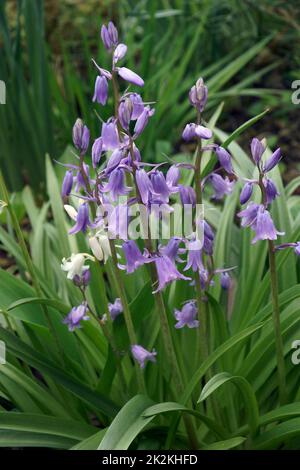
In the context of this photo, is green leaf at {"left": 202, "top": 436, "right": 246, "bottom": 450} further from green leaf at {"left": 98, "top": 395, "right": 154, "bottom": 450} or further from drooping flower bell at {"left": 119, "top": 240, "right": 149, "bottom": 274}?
drooping flower bell at {"left": 119, "top": 240, "right": 149, "bottom": 274}

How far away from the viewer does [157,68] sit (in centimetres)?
434

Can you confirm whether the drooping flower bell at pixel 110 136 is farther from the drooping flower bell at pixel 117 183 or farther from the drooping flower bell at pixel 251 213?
the drooping flower bell at pixel 251 213

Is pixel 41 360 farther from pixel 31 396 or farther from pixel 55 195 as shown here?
pixel 55 195

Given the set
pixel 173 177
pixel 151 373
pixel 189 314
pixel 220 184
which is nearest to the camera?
pixel 173 177

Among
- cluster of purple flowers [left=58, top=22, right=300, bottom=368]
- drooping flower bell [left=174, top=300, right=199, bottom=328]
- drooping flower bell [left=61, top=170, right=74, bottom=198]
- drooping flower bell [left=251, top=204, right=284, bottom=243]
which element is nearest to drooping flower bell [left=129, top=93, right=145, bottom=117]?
cluster of purple flowers [left=58, top=22, right=300, bottom=368]

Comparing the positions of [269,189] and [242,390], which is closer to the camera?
[269,189]

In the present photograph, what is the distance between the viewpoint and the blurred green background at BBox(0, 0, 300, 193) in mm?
3699

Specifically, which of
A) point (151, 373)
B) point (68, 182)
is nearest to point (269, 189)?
point (68, 182)

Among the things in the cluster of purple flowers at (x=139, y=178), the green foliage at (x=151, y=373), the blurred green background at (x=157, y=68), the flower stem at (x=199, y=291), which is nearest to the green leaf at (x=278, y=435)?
the green foliage at (x=151, y=373)

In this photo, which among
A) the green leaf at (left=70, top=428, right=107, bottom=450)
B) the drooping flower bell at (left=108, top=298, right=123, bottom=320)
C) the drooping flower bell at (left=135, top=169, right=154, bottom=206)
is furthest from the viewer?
the drooping flower bell at (left=108, top=298, right=123, bottom=320)

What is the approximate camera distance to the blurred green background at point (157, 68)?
3.70 metres

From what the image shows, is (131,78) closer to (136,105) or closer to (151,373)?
(136,105)

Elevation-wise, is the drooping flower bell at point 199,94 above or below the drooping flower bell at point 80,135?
above

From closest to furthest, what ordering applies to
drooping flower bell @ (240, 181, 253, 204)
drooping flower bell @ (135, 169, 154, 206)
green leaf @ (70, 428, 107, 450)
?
1. drooping flower bell @ (135, 169, 154, 206)
2. drooping flower bell @ (240, 181, 253, 204)
3. green leaf @ (70, 428, 107, 450)
